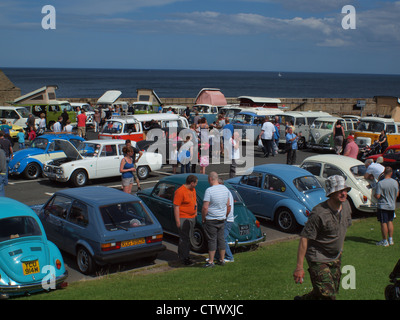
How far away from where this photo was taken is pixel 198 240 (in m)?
10.5

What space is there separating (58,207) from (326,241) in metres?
6.32

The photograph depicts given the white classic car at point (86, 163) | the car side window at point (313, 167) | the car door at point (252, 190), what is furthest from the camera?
the white classic car at point (86, 163)

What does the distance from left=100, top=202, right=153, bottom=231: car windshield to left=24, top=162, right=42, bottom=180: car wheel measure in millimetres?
9741

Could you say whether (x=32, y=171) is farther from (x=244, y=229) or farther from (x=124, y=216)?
(x=244, y=229)

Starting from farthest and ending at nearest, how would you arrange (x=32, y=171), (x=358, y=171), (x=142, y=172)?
(x=142, y=172) < (x=32, y=171) < (x=358, y=171)

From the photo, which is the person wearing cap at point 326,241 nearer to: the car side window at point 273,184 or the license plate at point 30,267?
the license plate at point 30,267

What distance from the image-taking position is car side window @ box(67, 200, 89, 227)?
926 centimetres

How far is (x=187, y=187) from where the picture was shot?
923cm

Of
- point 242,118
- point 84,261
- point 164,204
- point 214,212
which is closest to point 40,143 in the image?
point 164,204

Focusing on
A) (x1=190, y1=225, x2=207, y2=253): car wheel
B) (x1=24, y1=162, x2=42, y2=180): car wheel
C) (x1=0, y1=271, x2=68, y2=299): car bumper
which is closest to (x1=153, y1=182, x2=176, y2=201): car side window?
(x1=190, y1=225, x2=207, y2=253): car wheel

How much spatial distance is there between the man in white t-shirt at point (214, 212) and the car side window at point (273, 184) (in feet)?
12.4

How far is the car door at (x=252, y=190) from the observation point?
12852mm

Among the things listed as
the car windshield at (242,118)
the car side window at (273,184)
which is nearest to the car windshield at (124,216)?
the car side window at (273,184)
